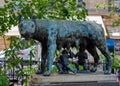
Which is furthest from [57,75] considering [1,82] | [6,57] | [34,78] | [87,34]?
[6,57]

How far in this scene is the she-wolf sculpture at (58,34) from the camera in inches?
281

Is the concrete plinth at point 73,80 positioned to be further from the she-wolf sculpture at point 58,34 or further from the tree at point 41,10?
the tree at point 41,10

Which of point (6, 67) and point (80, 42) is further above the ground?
point (80, 42)

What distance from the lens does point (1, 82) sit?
9.27 metres

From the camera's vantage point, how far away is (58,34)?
7375mm

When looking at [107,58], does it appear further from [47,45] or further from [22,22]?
[22,22]

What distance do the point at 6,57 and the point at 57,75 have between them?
3.72 m

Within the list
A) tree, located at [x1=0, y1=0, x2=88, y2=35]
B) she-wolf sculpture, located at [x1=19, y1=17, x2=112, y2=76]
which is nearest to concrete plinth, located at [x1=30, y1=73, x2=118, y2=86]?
she-wolf sculpture, located at [x1=19, y1=17, x2=112, y2=76]

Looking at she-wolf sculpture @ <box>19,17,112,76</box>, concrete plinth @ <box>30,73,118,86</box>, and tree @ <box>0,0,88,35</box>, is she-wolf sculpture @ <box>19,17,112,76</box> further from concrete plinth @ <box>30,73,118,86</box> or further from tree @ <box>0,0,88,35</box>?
tree @ <box>0,0,88,35</box>

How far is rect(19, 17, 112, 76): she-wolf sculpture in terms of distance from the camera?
7141 millimetres

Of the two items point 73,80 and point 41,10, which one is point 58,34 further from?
point 41,10

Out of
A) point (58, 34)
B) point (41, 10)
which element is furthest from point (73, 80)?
point (41, 10)

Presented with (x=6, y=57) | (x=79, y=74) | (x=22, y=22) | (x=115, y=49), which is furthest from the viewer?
(x=115, y=49)

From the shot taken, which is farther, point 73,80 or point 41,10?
point 41,10
